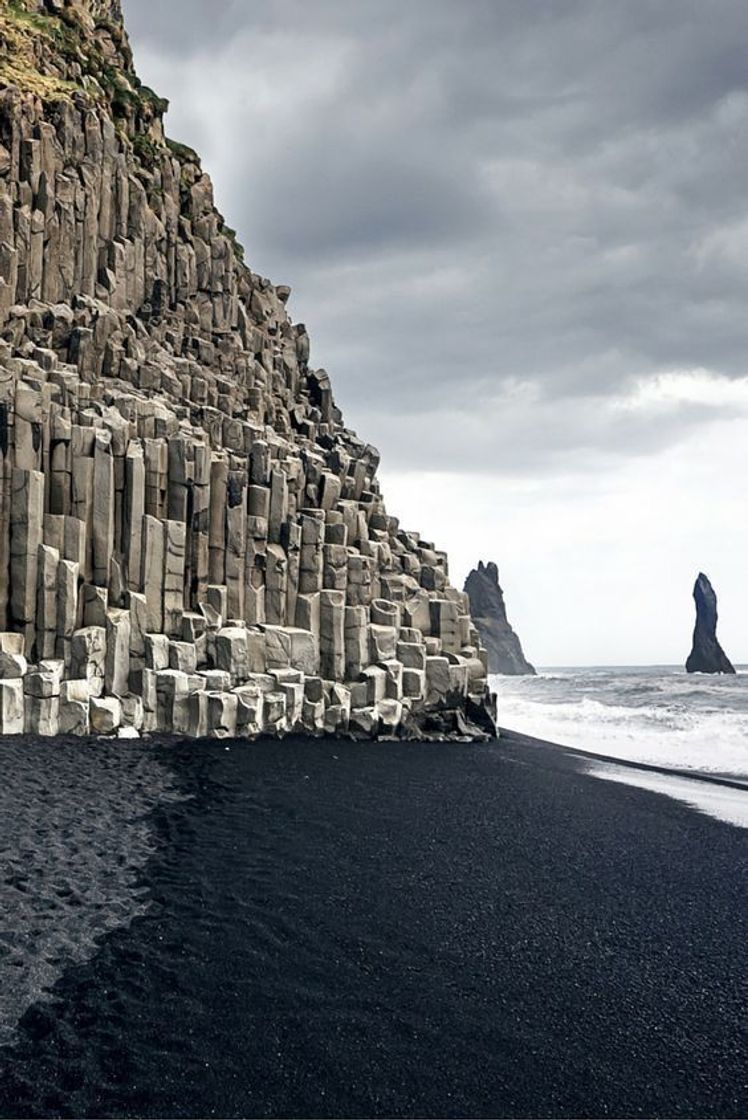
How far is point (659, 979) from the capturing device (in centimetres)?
815

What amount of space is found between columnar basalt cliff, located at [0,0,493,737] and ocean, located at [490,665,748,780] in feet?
25.4

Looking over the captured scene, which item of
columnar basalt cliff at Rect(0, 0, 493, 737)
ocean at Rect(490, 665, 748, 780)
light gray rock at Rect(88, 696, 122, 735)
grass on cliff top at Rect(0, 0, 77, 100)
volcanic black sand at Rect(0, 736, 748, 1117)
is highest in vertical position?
grass on cliff top at Rect(0, 0, 77, 100)

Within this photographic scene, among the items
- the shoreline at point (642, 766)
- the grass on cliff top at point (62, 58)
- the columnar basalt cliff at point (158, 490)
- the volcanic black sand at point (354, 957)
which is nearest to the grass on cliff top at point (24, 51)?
the grass on cliff top at point (62, 58)

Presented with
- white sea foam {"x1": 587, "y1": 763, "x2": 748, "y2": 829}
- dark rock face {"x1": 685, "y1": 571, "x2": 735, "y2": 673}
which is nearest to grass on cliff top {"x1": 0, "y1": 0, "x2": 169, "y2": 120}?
white sea foam {"x1": 587, "y1": 763, "x2": 748, "y2": 829}

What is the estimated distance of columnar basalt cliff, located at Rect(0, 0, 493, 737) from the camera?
68.1 ft

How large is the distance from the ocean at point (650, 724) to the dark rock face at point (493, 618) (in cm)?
8766

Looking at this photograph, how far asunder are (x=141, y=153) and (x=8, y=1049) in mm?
39891

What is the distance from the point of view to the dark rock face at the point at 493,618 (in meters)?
142

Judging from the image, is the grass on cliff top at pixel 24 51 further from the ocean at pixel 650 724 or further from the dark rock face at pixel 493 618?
the dark rock face at pixel 493 618

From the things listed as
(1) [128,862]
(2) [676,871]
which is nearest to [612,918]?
(2) [676,871]

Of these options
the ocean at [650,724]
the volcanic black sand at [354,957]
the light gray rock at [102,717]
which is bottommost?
the ocean at [650,724]

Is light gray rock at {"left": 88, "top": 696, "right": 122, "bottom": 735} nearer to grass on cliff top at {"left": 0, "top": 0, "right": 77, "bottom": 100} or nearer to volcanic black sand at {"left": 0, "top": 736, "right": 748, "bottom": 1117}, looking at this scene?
volcanic black sand at {"left": 0, "top": 736, "right": 748, "bottom": 1117}

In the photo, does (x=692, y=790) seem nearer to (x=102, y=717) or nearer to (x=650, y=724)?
(x=102, y=717)

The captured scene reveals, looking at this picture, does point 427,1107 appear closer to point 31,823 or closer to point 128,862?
point 128,862
